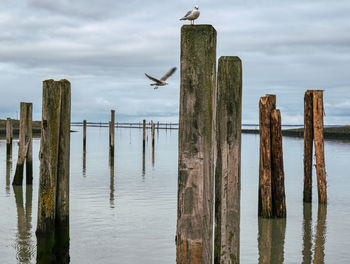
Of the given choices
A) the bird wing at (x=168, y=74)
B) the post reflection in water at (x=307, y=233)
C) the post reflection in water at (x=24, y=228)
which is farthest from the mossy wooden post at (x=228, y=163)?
the post reflection in water at (x=24, y=228)

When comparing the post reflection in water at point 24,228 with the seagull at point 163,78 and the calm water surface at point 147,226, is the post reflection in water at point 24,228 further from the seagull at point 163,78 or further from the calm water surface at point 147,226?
the seagull at point 163,78

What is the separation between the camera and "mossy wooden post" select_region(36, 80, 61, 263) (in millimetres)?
6547

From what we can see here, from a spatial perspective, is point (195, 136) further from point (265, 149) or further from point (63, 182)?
point (265, 149)

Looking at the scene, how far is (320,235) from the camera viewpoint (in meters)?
9.77

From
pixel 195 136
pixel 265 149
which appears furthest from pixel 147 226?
pixel 195 136

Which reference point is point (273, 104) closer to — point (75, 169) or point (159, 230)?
point (159, 230)

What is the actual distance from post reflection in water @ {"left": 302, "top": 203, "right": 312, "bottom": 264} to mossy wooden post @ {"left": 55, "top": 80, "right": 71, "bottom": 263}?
143 inches

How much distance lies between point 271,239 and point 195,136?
5472mm

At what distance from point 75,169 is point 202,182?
749 inches

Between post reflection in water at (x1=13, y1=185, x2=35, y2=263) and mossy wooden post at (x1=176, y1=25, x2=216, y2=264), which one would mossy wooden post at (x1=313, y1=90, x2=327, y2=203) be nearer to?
post reflection in water at (x1=13, y1=185, x2=35, y2=263)

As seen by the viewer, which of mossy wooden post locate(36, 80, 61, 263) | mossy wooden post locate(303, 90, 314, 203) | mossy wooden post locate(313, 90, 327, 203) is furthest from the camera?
mossy wooden post locate(303, 90, 314, 203)

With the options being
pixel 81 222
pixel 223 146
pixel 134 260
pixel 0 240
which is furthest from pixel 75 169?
pixel 223 146

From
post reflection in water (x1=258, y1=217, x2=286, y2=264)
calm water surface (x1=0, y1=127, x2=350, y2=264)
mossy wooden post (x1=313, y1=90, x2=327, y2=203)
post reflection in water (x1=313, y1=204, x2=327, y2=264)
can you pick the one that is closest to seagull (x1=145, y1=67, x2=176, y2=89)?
calm water surface (x1=0, y1=127, x2=350, y2=264)

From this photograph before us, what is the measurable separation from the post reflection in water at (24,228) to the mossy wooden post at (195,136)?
4033 millimetres
